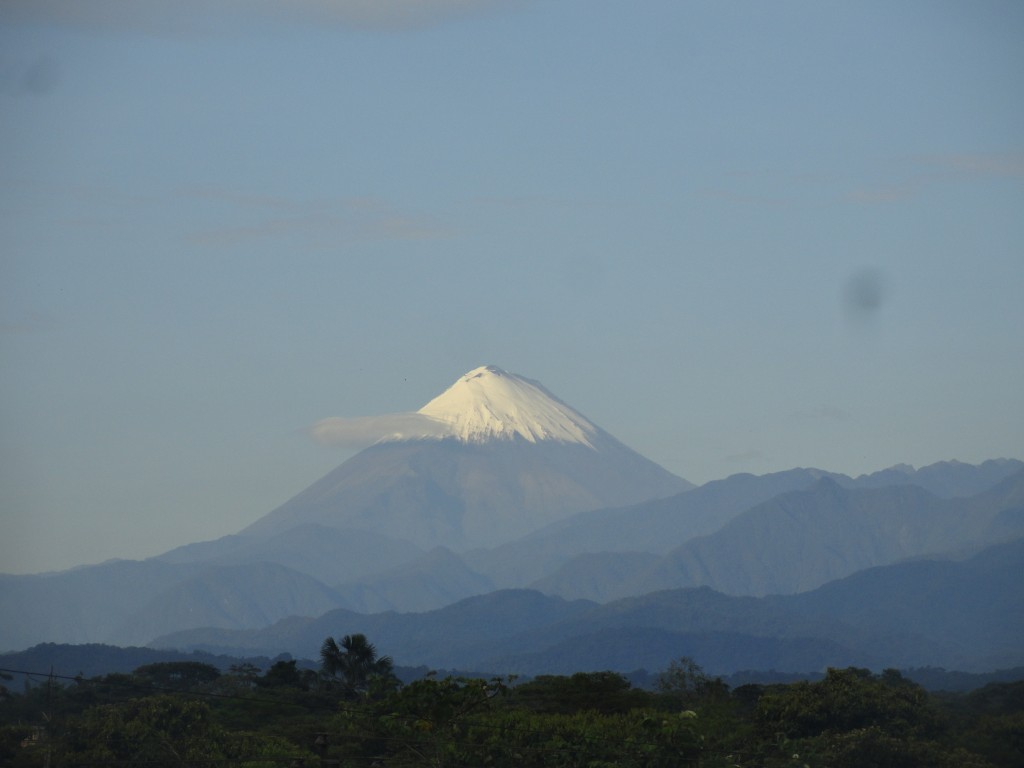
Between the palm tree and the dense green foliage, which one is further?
the palm tree

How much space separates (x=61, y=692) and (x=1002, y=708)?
82.4 m

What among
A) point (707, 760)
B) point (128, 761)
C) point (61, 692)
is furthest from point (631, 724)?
point (61, 692)

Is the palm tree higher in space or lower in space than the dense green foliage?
higher

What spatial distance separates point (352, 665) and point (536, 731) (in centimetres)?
4760

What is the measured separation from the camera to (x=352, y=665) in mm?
109562

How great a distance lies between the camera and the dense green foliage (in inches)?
2422

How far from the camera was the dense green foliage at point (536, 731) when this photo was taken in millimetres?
61531

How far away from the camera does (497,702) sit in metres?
73.2

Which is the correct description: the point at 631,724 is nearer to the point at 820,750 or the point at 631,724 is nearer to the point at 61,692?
the point at 820,750

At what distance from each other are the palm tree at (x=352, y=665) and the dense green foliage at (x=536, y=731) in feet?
30.9

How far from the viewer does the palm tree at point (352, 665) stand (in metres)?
109

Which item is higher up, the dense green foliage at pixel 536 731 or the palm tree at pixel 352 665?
the palm tree at pixel 352 665

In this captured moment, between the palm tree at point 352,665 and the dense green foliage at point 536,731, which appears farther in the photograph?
the palm tree at point 352,665

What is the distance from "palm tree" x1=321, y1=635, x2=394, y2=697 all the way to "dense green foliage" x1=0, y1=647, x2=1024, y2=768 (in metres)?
9.43
